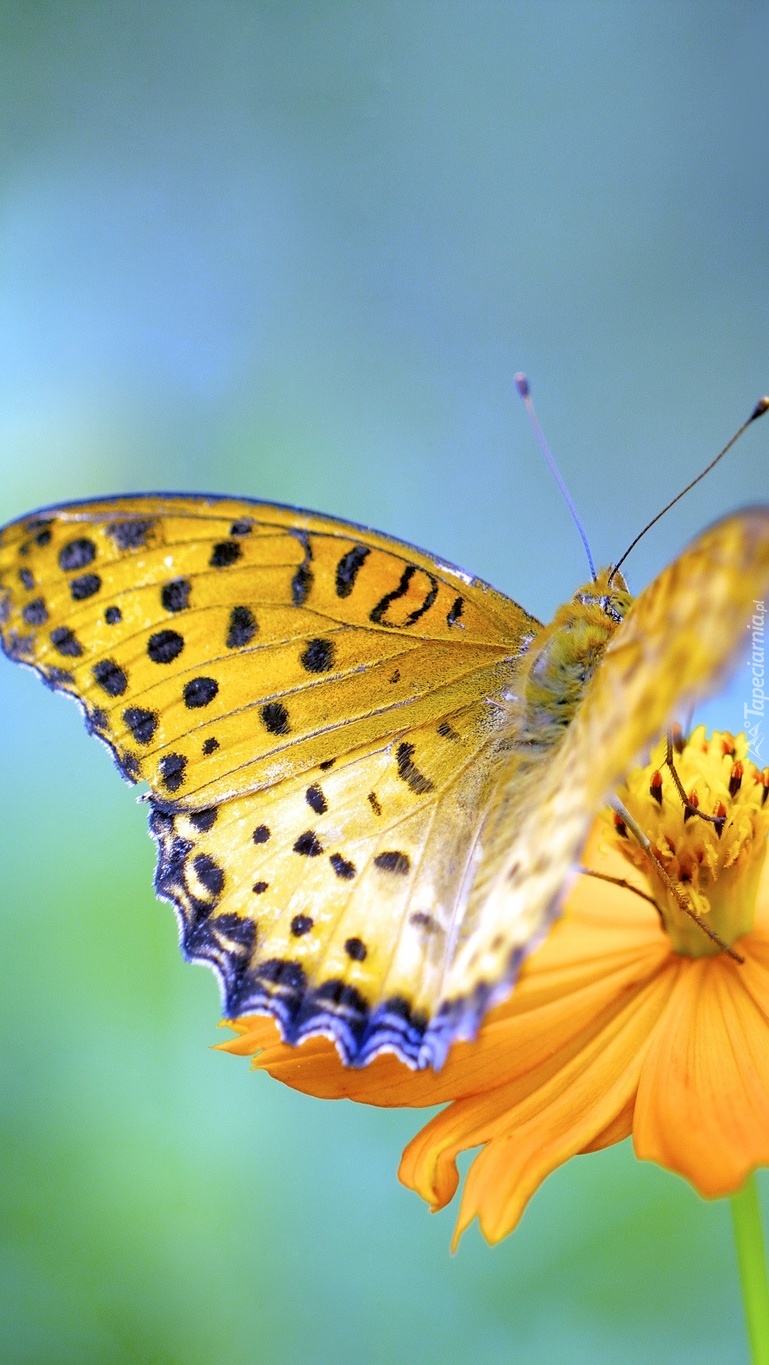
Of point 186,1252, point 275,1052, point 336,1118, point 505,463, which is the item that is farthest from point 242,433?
point 275,1052

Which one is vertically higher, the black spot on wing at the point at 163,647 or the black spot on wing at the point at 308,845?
the black spot on wing at the point at 163,647

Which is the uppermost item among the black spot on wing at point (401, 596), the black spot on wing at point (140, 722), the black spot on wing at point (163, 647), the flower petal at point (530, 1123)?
the black spot on wing at point (401, 596)

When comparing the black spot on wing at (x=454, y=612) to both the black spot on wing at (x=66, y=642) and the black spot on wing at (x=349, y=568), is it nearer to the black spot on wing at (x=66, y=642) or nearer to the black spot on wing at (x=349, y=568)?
the black spot on wing at (x=349, y=568)

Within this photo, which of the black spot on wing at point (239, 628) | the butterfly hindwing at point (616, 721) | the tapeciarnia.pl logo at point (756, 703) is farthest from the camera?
the tapeciarnia.pl logo at point (756, 703)

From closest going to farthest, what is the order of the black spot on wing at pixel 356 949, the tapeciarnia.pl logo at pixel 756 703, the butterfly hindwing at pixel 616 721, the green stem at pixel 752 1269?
the butterfly hindwing at pixel 616 721 < the green stem at pixel 752 1269 < the black spot on wing at pixel 356 949 < the tapeciarnia.pl logo at pixel 756 703

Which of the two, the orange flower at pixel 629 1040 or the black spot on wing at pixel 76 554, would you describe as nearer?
the orange flower at pixel 629 1040

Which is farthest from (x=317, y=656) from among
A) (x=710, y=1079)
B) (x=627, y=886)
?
(x=710, y=1079)

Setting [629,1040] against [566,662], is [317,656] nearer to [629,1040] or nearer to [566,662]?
[566,662]

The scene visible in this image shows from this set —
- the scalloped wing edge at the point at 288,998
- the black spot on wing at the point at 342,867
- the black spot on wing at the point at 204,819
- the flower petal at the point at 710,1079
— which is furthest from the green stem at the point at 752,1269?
the black spot on wing at the point at 204,819
